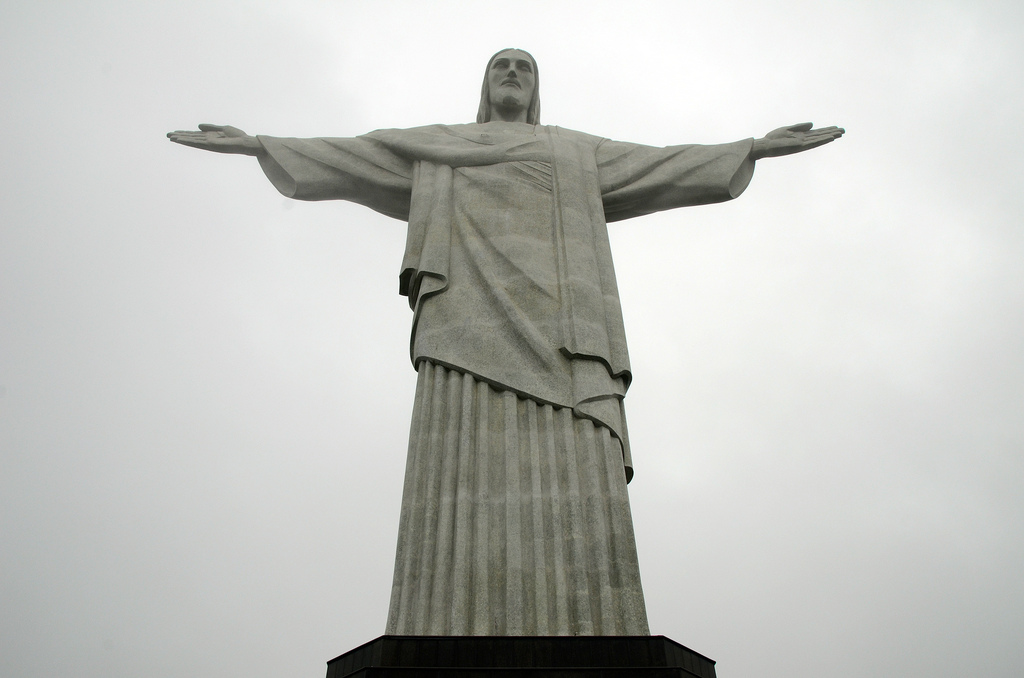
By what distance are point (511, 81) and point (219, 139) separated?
11.3 feet

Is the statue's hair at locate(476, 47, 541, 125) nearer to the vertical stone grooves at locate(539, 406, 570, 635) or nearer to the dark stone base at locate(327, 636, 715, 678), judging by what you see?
the vertical stone grooves at locate(539, 406, 570, 635)

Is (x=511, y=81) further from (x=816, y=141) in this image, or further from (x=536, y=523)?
(x=536, y=523)

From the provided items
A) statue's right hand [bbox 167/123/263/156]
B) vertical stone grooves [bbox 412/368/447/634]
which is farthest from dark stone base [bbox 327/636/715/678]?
statue's right hand [bbox 167/123/263/156]

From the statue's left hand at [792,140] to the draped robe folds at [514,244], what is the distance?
0.59ft

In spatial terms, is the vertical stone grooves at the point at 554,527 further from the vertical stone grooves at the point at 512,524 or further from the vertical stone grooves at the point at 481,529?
the vertical stone grooves at the point at 481,529

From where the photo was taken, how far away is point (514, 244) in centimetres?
830

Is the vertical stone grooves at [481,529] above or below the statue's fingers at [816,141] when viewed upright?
below

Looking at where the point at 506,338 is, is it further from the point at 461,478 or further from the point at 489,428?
the point at 461,478

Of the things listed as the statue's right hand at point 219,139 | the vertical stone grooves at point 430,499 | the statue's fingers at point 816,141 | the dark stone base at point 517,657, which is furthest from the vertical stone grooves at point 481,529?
the statue's fingers at point 816,141

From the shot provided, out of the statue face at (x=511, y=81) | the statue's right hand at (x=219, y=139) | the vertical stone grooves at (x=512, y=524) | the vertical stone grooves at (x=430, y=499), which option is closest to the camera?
the vertical stone grooves at (x=512, y=524)

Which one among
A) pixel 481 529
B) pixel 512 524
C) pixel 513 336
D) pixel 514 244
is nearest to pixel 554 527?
pixel 512 524

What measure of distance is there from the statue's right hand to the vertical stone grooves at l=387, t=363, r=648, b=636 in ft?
12.6

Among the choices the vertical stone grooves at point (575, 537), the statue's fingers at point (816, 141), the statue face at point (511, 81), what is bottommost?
the vertical stone grooves at point (575, 537)

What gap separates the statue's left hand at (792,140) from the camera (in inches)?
368
